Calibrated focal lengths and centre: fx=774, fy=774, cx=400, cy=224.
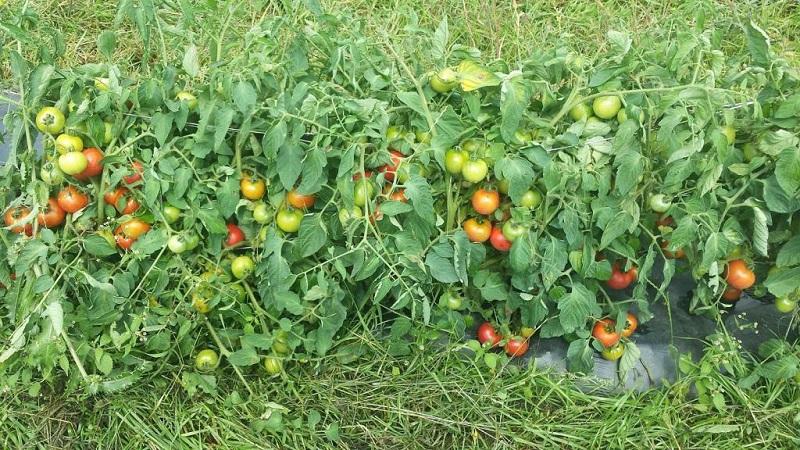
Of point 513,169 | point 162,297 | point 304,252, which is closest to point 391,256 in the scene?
point 304,252

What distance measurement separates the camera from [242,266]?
1.96m

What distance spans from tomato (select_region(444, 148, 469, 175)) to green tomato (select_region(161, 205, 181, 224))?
0.66 metres

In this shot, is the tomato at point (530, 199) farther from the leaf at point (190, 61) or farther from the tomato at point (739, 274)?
the leaf at point (190, 61)

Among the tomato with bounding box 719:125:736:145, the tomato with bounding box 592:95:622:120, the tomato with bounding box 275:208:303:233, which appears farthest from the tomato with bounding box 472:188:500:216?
the tomato with bounding box 719:125:736:145

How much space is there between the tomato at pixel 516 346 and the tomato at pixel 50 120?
127 centimetres

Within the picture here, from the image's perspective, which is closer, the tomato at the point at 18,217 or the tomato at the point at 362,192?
the tomato at the point at 362,192

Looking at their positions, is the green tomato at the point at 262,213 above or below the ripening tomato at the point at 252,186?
below

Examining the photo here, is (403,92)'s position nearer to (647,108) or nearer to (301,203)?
(301,203)

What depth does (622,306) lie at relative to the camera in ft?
6.85

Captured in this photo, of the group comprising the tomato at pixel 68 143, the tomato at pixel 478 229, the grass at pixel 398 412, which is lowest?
the grass at pixel 398 412

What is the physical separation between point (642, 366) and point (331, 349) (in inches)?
Answer: 34.1

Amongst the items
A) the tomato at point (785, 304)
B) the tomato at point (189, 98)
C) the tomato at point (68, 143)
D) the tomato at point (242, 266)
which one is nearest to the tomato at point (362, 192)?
the tomato at point (242, 266)

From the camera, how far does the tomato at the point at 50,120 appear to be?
1.83 m

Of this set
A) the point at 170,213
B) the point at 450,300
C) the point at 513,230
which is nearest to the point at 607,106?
the point at 513,230
